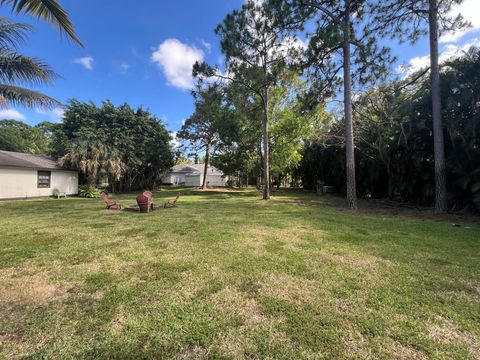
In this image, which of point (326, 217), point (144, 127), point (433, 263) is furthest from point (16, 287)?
point (144, 127)

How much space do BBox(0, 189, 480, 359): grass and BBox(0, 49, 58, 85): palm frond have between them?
16.4ft

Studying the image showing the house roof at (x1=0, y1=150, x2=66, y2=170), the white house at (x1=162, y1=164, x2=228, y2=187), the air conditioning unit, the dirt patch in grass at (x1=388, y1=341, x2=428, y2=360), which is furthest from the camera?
the white house at (x1=162, y1=164, x2=228, y2=187)

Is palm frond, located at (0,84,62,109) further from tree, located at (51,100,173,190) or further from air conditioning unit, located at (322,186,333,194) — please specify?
air conditioning unit, located at (322,186,333,194)

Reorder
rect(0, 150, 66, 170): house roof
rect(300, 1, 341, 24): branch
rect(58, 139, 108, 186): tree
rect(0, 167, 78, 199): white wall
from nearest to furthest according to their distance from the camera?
rect(300, 1, 341, 24): branch
rect(0, 167, 78, 199): white wall
rect(0, 150, 66, 170): house roof
rect(58, 139, 108, 186): tree

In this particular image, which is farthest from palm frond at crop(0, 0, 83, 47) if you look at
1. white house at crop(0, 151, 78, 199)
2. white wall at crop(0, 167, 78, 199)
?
white wall at crop(0, 167, 78, 199)

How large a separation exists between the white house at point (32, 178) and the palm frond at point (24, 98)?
305 inches

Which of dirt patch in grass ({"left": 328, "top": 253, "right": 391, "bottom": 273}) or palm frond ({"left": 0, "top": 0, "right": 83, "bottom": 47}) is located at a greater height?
palm frond ({"left": 0, "top": 0, "right": 83, "bottom": 47})

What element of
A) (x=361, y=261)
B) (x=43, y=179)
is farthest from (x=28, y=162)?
(x=361, y=261)

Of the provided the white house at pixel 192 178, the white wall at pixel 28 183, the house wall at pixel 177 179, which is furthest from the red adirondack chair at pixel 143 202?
the house wall at pixel 177 179

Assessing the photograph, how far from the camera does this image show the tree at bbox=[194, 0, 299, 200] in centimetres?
1072

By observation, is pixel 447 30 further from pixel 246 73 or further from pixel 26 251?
pixel 26 251

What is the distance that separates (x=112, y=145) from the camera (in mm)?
18219

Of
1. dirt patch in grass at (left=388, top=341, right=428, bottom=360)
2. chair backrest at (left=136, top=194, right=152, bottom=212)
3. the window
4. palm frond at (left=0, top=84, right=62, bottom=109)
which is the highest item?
palm frond at (left=0, top=84, right=62, bottom=109)

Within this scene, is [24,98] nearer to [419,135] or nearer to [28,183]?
[28,183]
